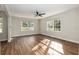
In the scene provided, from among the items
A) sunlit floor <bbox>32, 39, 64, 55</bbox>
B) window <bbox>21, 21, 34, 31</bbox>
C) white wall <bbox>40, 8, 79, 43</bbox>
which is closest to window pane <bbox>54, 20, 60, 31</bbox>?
white wall <bbox>40, 8, 79, 43</bbox>

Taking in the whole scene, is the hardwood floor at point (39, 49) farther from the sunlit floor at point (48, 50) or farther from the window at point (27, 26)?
the window at point (27, 26)

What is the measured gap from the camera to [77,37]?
461 cm

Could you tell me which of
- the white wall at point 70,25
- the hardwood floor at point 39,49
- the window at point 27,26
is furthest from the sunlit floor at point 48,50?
the window at point 27,26

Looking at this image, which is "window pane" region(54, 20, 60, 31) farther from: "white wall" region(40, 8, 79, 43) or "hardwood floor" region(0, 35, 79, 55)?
"hardwood floor" region(0, 35, 79, 55)

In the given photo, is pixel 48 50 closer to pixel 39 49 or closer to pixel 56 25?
pixel 39 49

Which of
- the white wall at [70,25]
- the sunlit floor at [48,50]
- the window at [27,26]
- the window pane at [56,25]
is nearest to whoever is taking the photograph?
the sunlit floor at [48,50]

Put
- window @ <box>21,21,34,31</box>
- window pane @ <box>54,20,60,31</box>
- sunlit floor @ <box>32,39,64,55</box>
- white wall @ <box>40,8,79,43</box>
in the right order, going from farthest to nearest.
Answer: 1. window @ <box>21,21,34,31</box>
2. window pane @ <box>54,20,60,31</box>
3. white wall @ <box>40,8,79,43</box>
4. sunlit floor @ <box>32,39,64,55</box>

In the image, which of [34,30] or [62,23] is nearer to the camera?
[62,23]

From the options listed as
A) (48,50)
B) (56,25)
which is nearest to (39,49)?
(48,50)

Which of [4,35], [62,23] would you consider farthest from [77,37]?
[4,35]

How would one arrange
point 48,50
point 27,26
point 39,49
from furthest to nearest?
point 27,26
point 39,49
point 48,50

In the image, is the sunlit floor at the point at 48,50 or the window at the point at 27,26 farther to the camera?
the window at the point at 27,26

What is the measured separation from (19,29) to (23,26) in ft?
2.11
